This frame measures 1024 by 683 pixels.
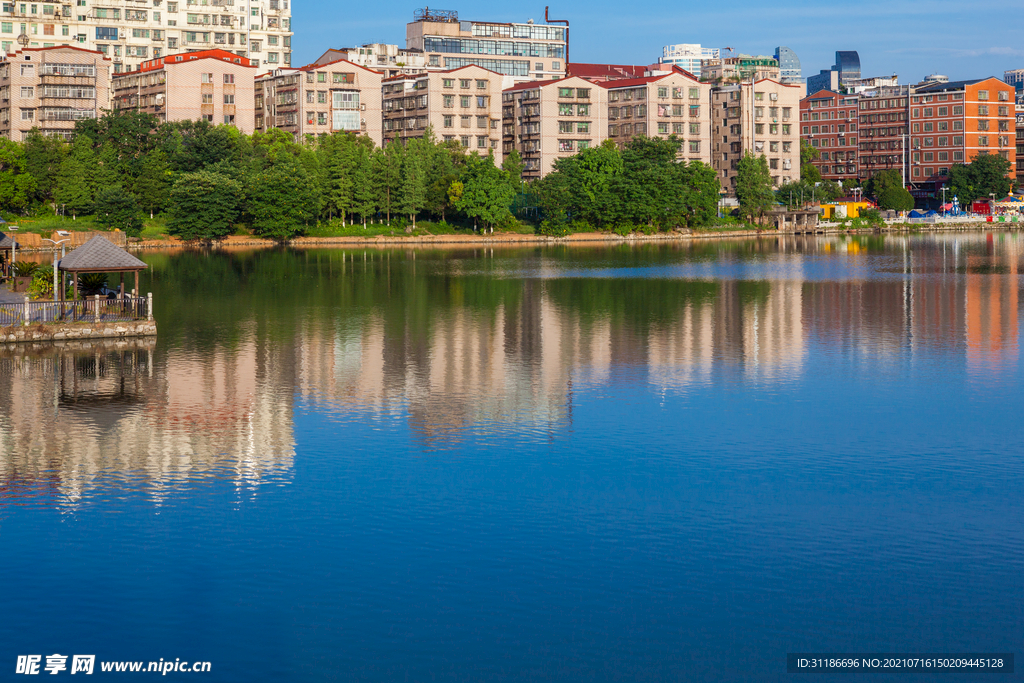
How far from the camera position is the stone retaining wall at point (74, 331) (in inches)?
1834

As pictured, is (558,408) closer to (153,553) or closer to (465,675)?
(153,553)

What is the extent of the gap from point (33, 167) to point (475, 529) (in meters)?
127

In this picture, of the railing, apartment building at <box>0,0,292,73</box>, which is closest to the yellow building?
apartment building at <box>0,0,292,73</box>

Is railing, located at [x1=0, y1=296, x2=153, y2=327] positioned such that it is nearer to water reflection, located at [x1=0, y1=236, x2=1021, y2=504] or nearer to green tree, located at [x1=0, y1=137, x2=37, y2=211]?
water reflection, located at [x1=0, y1=236, x2=1021, y2=504]

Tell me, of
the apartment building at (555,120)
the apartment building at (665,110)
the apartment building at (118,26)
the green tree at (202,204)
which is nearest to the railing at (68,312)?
the green tree at (202,204)

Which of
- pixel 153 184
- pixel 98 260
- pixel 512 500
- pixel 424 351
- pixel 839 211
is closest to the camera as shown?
pixel 512 500

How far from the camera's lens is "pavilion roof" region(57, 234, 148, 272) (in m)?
48.2

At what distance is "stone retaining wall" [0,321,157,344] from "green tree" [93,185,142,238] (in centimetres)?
8354

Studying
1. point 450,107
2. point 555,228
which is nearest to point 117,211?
point 555,228

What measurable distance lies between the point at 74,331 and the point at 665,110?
144 meters

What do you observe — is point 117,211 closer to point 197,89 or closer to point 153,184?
point 153,184

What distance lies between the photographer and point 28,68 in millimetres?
165250

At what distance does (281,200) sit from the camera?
431 feet

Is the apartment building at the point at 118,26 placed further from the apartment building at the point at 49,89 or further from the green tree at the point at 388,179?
the green tree at the point at 388,179
